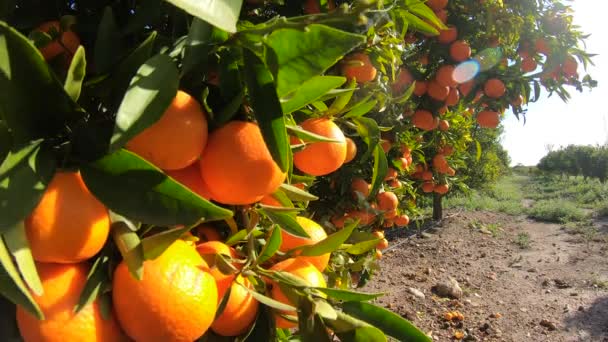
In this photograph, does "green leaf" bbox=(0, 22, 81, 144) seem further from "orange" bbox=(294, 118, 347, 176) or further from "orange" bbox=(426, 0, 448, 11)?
"orange" bbox=(426, 0, 448, 11)

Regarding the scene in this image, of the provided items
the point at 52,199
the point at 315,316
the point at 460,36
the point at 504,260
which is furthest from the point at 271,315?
the point at 504,260

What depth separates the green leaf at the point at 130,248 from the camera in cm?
31

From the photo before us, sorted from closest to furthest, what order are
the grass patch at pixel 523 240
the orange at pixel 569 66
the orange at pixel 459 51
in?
the orange at pixel 459 51, the orange at pixel 569 66, the grass patch at pixel 523 240

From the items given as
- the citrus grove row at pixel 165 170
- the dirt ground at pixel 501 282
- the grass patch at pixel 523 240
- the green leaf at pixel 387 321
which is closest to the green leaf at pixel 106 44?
the citrus grove row at pixel 165 170

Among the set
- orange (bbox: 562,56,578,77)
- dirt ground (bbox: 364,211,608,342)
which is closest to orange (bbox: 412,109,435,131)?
orange (bbox: 562,56,578,77)

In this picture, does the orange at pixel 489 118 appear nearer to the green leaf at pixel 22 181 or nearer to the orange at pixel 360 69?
the orange at pixel 360 69

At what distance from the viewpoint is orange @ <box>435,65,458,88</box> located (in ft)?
5.25

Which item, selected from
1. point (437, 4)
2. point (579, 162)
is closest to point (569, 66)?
point (437, 4)

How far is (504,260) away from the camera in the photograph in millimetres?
5363

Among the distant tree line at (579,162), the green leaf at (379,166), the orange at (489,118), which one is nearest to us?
the green leaf at (379,166)

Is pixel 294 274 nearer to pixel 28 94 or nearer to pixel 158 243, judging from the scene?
pixel 158 243

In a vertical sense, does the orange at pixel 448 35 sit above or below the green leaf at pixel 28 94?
above

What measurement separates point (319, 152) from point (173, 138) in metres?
0.23

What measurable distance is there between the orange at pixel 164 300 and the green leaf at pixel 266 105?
119mm
